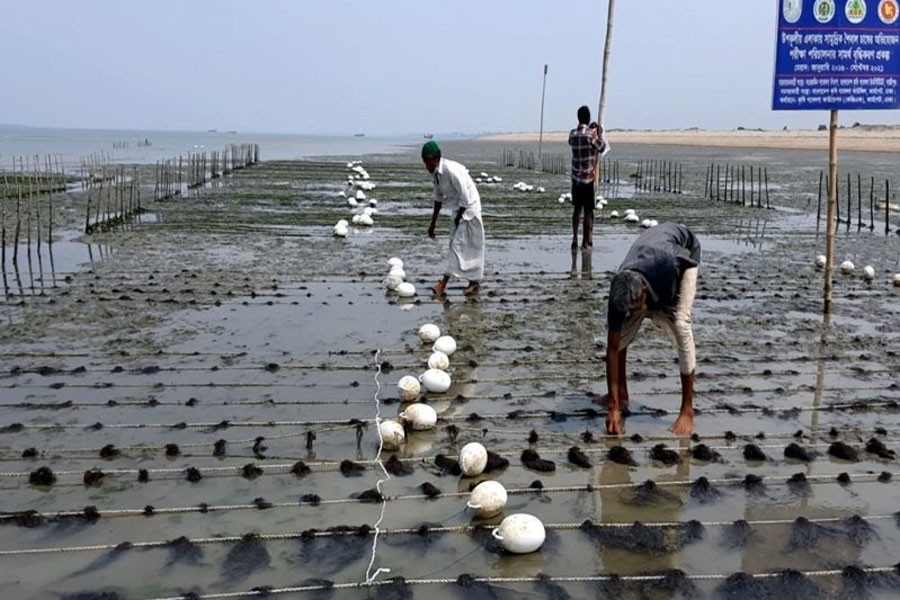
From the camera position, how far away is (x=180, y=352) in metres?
7.68

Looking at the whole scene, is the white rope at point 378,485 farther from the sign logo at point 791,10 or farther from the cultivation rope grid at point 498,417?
the sign logo at point 791,10

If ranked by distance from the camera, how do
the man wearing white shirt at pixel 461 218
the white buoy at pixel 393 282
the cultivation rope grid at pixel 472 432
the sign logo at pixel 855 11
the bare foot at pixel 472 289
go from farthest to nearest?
the white buoy at pixel 393 282, the bare foot at pixel 472 289, the man wearing white shirt at pixel 461 218, the sign logo at pixel 855 11, the cultivation rope grid at pixel 472 432

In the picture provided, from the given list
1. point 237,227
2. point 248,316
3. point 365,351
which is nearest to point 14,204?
point 237,227

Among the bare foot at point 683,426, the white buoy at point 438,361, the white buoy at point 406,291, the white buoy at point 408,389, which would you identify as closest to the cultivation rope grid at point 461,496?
the bare foot at point 683,426

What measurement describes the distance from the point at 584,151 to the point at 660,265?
8.05 meters

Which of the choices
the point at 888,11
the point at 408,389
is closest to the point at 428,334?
the point at 408,389

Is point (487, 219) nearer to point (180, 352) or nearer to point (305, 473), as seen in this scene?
point (180, 352)

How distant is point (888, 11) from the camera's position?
27.9 ft

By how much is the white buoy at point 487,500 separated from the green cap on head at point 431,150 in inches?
198

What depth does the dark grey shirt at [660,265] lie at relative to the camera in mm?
5098

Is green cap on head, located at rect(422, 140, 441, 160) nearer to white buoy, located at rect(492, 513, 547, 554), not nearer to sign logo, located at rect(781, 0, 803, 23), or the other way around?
sign logo, located at rect(781, 0, 803, 23)

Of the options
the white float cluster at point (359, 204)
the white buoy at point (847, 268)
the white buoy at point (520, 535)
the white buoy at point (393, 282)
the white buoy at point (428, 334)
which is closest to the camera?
the white buoy at point (520, 535)

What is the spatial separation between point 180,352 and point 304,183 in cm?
2433

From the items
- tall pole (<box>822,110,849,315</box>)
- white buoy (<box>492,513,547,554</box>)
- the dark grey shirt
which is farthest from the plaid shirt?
Answer: white buoy (<box>492,513,547,554</box>)
